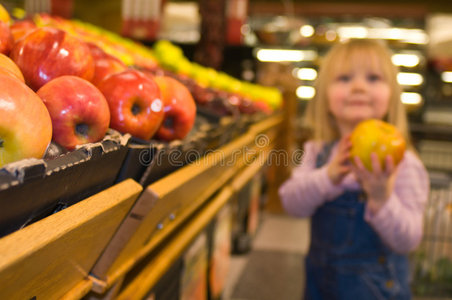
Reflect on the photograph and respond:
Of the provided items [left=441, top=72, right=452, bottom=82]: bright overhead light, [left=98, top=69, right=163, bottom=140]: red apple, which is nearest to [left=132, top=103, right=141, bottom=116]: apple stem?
[left=98, top=69, right=163, bottom=140]: red apple

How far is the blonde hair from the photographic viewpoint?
5.35ft

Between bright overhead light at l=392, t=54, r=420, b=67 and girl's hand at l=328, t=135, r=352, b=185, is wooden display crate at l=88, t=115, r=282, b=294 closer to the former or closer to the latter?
girl's hand at l=328, t=135, r=352, b=185

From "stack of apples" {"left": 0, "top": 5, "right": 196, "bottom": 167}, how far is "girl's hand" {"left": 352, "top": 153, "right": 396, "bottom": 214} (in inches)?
24.2

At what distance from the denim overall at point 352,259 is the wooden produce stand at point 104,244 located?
20.4 inches

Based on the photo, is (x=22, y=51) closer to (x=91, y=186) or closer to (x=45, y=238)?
(x=91, y=186)

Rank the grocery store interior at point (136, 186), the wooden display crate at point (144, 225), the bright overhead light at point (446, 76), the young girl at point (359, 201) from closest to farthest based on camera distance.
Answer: the grocery store interior at point (136, 186), the wooden display crate at point (144, 225), the young girl at point (359, 201), the bright overhead light at point (446, 76)

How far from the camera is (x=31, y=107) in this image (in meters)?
0.62

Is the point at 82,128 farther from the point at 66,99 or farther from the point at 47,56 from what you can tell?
the point at 47,56

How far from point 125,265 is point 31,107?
0.44m

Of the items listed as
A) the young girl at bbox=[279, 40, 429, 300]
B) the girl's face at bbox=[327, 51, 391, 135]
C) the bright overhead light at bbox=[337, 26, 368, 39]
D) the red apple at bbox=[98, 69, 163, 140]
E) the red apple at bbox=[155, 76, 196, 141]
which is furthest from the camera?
the bright overhead light at bbox=[337, 26, 368, 39]

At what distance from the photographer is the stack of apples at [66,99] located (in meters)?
0.61

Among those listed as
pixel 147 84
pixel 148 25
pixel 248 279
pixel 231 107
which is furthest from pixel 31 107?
pixel 148 25

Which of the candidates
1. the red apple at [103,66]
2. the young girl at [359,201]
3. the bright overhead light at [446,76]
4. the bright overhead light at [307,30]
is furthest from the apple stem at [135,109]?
the bright overhead light at [446,76]

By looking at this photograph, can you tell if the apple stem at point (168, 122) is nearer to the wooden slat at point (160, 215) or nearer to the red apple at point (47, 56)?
the wooden slat at point (160, 215)
